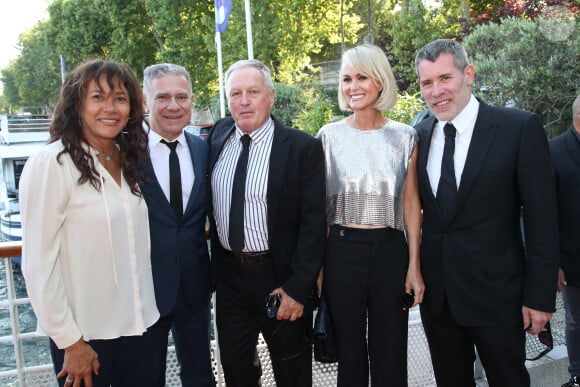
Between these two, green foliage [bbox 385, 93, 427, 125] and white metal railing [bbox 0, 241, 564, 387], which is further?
green foliage [bbox 385, 93, 427, 125]

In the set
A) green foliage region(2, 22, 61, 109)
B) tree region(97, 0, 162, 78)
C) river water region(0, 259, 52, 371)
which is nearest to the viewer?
river water region(0, 259, 52, 371)

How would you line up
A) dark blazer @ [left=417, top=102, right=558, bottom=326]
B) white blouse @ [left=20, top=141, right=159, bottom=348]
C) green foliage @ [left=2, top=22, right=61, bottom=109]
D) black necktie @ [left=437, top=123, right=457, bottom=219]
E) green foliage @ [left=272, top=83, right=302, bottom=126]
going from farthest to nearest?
green foliage @ [left=2, top=22, right=61, bottom=109] → green foliage @ [left=272, top=83, right=302, bottom=126] → black necktie @ [left=437, top=123, right=457, bottom=219] → dark blazer @ [left=417, top=102, right=558, bottom=326] → white blouse @ [left=20, top=141, right=159, bottom=348]

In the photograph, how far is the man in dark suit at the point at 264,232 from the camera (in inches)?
92.9

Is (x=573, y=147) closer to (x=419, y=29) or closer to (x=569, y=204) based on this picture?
(x=569, y=204)

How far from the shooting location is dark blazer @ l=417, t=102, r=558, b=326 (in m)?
2.13

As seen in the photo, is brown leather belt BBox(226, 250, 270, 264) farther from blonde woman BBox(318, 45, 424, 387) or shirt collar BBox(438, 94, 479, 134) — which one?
shirt collar BBox(438, 94, 479, 134)

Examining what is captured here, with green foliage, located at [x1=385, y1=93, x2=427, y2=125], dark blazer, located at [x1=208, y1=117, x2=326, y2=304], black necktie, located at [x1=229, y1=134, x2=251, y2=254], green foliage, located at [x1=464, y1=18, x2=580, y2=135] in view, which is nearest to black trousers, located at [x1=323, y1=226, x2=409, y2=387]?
dark blazer, located at [x1=208, y1=117, x2=326, y2=304]

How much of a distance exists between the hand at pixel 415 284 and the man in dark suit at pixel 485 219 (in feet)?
0.12

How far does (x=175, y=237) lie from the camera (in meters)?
2.34

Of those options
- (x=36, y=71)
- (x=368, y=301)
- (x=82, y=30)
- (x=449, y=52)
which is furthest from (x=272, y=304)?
(x=36, y=71)

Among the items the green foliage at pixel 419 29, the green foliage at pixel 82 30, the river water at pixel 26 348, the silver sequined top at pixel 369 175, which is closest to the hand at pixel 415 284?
the silver sequined top at pixel 369 175

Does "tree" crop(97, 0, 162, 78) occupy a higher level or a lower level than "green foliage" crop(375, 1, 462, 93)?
higher

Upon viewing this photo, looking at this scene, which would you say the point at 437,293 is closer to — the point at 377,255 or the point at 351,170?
the point at 377,255

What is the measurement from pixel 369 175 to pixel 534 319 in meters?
1.03
